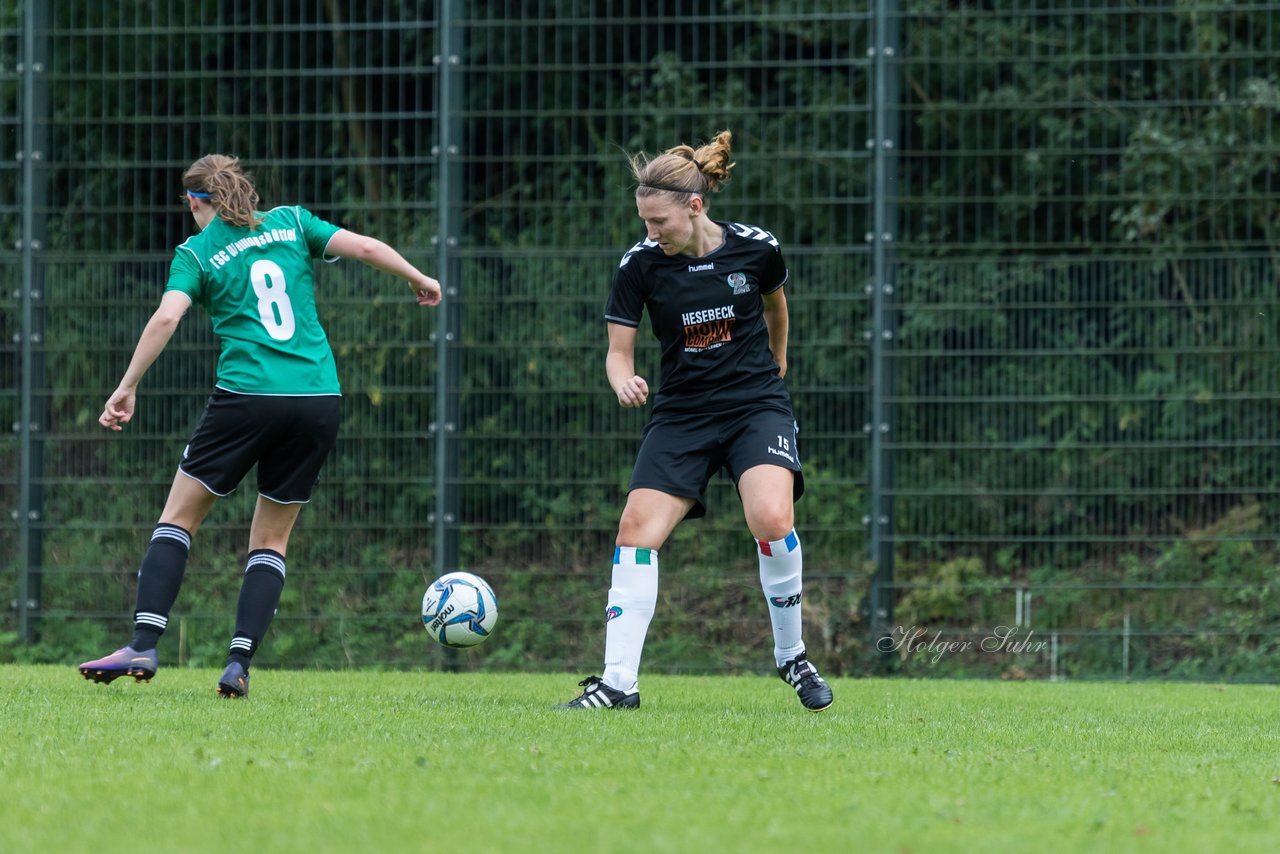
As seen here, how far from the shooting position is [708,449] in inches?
243

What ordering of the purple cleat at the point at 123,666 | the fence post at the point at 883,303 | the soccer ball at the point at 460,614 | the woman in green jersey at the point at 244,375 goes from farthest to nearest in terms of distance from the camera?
the fence post at the point at 883,303
the soccer ball at the point at 460,614
the woman in green jersey at the point at 244,375
the purple cleat at the point at 123,666

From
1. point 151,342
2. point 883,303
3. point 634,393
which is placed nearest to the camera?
point 634,393

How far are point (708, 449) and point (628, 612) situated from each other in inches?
27.0

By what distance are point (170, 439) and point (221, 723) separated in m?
5.48

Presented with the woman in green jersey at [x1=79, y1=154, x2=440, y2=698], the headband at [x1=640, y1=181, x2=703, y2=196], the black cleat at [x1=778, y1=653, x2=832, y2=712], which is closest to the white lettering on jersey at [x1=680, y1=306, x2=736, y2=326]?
the headband at [x1=640, y1=181, x2=703, y2=196]

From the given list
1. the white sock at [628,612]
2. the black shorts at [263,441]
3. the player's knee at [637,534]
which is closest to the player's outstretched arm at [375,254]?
the black shorts at [263,441]

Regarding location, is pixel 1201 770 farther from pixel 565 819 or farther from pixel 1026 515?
pixel 1026 515

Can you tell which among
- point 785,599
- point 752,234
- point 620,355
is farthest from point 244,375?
point 785,599

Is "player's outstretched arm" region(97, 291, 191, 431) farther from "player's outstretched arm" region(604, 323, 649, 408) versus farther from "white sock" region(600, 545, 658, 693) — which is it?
"white sock" region(600, 545, 658, 693)

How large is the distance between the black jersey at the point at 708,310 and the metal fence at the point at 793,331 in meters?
3.61

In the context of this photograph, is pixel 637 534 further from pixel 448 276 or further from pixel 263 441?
pixel 448 276

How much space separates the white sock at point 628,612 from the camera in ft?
19.4

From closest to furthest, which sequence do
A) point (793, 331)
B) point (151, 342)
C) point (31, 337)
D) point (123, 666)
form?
point (123, 666) → point (151, 342) → point (793, 331) → point (31, 337)

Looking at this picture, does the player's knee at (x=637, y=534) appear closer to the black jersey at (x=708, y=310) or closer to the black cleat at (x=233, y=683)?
the black jersey at (x=708, y=310)
